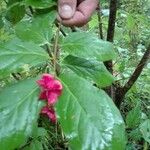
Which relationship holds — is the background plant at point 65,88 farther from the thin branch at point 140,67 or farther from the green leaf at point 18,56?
the thin branch at point 140,67

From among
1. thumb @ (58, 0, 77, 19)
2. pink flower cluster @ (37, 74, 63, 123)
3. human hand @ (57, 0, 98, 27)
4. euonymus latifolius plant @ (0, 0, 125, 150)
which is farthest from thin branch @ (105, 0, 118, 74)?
pink flower cluster @ (37, 74, 63, 123)

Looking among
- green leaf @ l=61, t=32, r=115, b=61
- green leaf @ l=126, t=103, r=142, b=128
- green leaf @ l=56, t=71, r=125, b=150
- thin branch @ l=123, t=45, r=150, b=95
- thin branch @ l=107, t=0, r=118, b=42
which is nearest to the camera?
green leaf @ l=56, t=71, r=125, b=150

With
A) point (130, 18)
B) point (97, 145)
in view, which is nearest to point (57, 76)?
point (97, 145)

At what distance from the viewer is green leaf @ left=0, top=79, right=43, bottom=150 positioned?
57 centimetres

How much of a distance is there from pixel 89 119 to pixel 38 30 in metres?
0.28

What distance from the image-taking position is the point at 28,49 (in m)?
0.69

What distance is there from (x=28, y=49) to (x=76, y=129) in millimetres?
195

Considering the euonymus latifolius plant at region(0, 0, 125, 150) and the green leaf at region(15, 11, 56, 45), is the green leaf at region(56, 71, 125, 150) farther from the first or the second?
the green leaf at region(15, 11, 56, 45)

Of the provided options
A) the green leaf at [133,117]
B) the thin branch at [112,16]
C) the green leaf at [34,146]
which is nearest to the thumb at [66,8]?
the thin branch at [112,16]

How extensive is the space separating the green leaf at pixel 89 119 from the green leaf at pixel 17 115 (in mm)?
40

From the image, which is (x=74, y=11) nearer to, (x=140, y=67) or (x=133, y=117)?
(x=140, y=67)

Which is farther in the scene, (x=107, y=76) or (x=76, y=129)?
(x=107, y=76)

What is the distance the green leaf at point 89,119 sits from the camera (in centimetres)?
56

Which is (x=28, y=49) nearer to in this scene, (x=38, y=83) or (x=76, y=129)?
(x=38, y=83)
